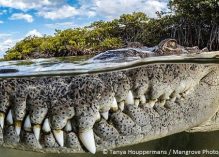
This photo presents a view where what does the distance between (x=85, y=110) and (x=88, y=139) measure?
18cm

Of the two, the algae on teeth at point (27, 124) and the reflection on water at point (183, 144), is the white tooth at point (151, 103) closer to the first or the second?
the algae on teeth at point (27, 124)

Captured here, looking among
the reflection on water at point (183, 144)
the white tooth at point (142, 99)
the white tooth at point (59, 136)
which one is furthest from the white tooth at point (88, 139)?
the reflection on water at point (183, 144)

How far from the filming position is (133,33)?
30.5 metres

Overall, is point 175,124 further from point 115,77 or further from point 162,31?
point 162,31

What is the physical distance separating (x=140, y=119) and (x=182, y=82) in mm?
630

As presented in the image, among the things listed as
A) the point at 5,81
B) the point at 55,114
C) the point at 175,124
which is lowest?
the point at 175,124

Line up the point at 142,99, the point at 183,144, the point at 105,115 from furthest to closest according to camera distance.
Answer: the point at 183,144
the point at 142,99
the point at 105,115

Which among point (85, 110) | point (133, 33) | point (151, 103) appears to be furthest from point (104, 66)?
point (133, 33)

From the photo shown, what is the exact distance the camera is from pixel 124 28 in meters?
30.6

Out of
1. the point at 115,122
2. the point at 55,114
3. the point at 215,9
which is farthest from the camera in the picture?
the point at 215,9

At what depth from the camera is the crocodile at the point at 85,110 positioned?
306 cm

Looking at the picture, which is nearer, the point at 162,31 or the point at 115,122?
the point at 115,122

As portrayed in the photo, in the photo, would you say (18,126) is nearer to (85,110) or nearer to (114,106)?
(85,110)

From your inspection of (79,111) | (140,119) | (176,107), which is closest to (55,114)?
(79,111)
